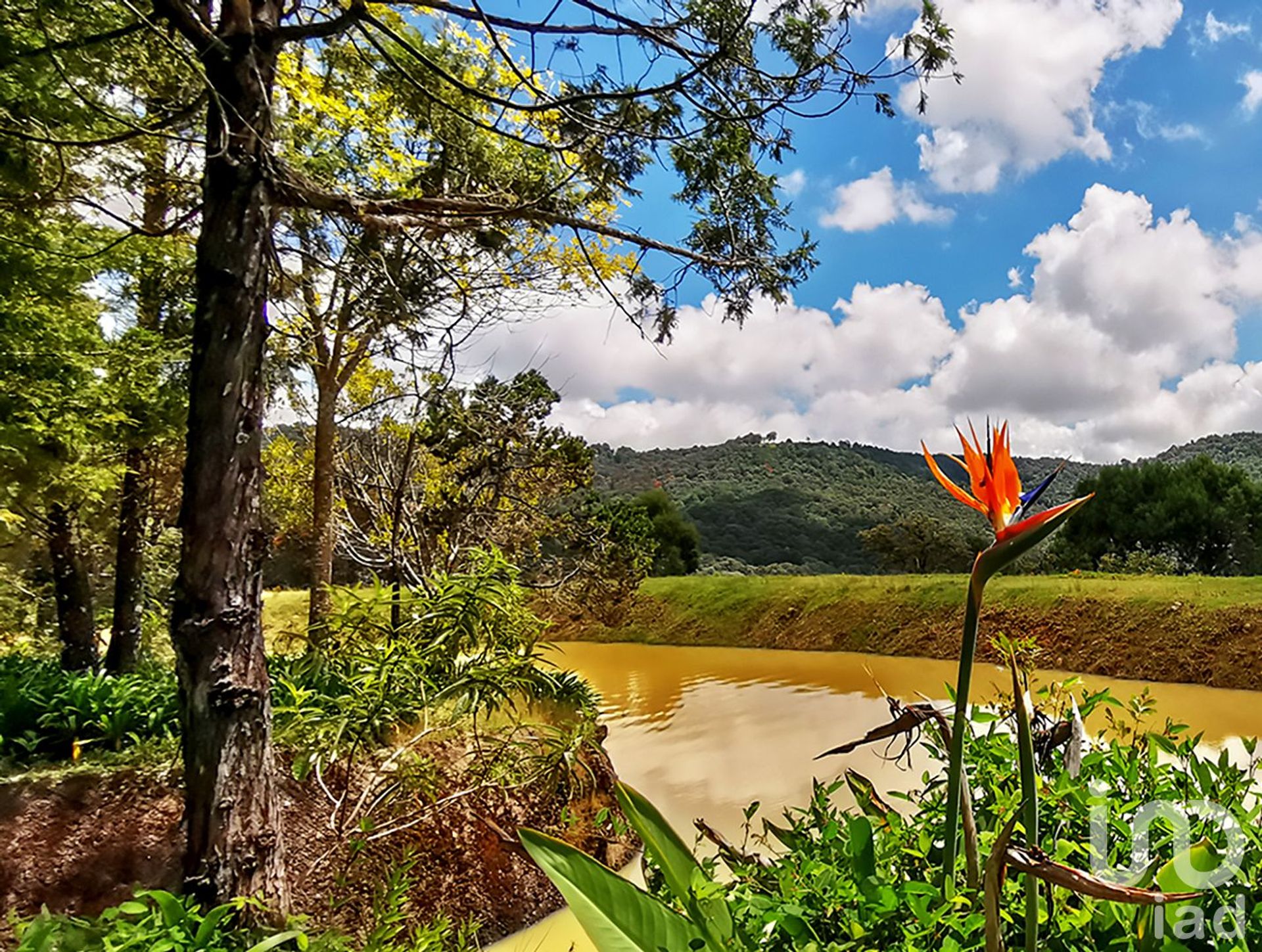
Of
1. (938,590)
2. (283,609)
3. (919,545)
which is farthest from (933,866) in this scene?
(919,545)

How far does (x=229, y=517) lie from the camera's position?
2029mm

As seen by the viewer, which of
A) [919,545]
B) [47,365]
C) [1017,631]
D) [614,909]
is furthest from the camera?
[919,545]

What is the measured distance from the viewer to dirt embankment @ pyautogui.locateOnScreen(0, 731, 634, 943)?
7.91ft

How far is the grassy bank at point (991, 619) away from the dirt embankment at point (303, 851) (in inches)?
274

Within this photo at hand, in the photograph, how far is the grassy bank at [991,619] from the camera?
872 cm

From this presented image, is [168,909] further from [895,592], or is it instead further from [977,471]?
[895,592]

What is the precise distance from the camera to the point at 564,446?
821 cm

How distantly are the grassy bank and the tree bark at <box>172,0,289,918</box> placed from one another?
8.09 meters

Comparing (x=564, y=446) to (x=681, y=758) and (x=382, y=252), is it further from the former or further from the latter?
(x=382, y=252)

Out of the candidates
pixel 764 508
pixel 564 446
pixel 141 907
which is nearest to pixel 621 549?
pixel 564 446

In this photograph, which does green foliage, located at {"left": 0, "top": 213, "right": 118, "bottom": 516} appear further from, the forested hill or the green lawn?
the forested hill

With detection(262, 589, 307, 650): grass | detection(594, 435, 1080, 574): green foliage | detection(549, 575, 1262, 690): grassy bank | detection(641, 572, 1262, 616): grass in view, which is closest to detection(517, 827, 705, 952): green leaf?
detection(549, 575, 1262, 690): grassy bank

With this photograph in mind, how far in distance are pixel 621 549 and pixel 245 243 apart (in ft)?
22.9

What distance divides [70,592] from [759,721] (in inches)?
225
